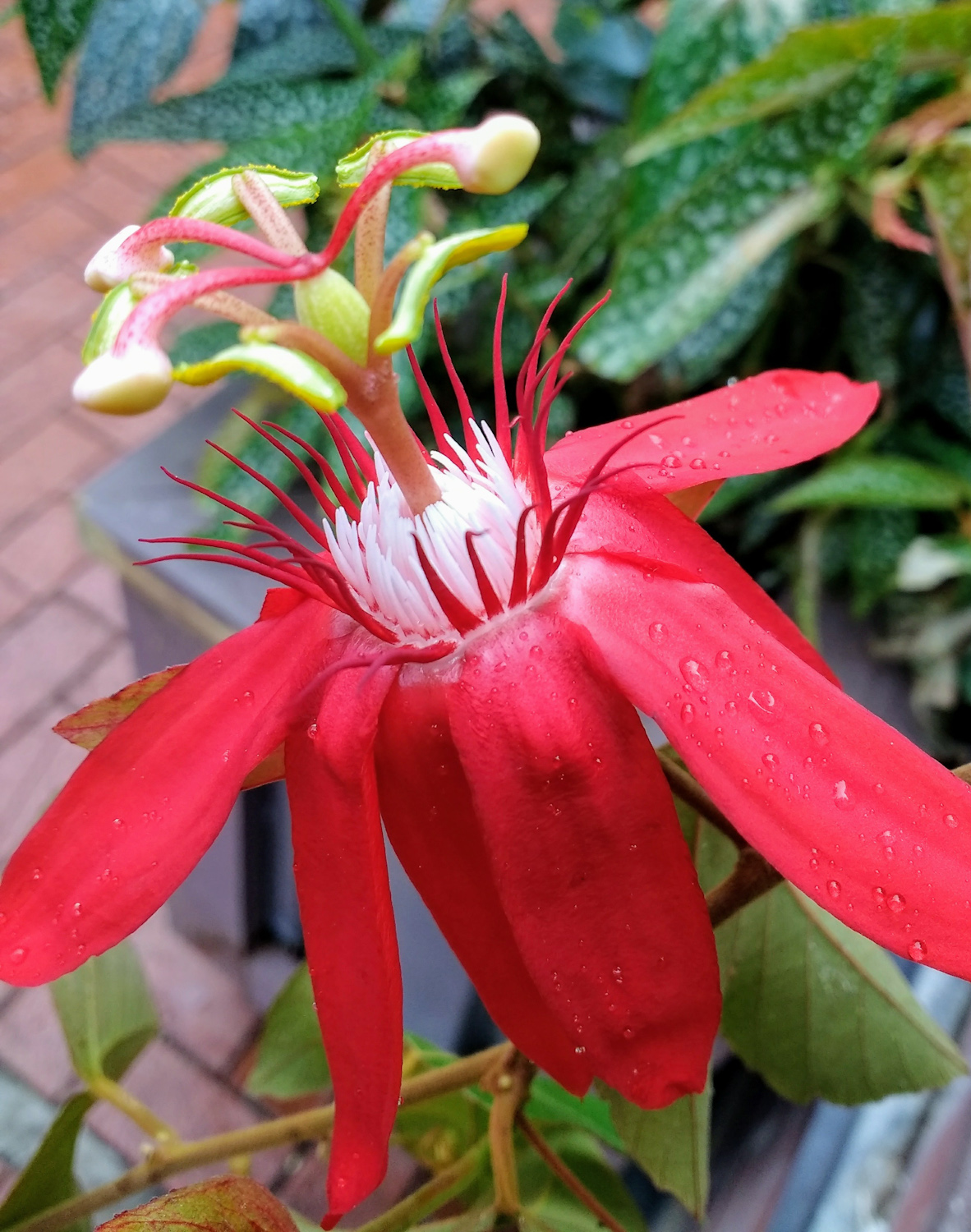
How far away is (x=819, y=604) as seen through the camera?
0.96 m

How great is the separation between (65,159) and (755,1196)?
200 cm

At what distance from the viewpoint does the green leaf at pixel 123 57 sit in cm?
85

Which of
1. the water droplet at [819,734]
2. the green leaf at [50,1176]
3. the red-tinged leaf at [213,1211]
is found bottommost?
the green leaf at [50,1176]

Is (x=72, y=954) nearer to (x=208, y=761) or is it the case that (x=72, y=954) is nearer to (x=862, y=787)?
(x=208, y=761)

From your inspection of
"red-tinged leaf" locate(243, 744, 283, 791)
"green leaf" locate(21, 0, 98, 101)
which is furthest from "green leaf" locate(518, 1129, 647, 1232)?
"green leaf" locate(21, 0, 98, 101)

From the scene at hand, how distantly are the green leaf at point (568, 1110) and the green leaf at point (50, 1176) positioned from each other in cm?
23

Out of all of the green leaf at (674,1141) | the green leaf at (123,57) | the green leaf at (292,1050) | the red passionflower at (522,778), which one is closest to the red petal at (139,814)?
the red passionflower at (522,778)

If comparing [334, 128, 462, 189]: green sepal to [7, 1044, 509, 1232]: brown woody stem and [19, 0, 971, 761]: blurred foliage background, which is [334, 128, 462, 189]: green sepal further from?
[19, 0, 971, 761]: blurred foliage background

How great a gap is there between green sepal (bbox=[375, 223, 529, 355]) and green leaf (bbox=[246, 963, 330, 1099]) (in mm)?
458

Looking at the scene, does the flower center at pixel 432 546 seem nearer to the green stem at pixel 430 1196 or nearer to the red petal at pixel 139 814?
the red petal at pixel 139 814

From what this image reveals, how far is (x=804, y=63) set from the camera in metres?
0.73

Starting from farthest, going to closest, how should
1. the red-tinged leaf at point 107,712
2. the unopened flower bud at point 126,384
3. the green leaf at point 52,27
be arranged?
1. the green leaf at point 52,27
2. the red-tinged leaf at point 107,712
3. the unopened flower bud at point 126,384

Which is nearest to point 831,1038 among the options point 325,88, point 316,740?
point 316,740

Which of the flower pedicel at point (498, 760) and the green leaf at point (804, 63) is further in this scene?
the green leaf at point (804, 63)
